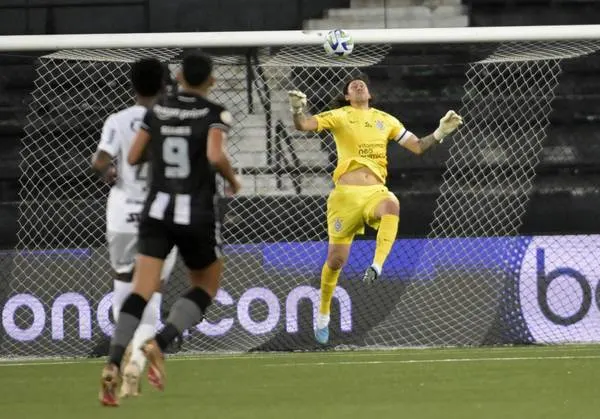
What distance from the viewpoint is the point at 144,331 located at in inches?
287

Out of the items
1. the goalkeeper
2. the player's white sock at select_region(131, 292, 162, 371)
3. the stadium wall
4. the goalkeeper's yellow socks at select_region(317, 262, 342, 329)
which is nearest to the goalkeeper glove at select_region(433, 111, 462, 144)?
the goalkeeper

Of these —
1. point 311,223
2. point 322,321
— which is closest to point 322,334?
point 322,321

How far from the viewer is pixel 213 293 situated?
7305mm

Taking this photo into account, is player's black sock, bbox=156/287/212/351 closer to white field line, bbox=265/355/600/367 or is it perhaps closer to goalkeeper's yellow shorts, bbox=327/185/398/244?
white field line, bbox=265/355/600/367

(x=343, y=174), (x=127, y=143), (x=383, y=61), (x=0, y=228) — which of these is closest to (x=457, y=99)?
(x=383, y=61)

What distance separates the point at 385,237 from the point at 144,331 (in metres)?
3.84

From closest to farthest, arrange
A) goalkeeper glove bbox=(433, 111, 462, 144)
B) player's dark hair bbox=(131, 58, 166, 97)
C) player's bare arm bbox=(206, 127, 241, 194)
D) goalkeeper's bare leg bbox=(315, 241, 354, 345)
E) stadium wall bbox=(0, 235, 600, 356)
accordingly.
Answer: player's bare arm bbox=(206, 127, 241, 194), player's dark hair bbox=(131, 58, 166, 97), goalkeeper glove bbox=(433, 111, 462, 144), goalkeeper's bare leg bbox=(315, 241, 354, 345), stadium wall bbox=(0, 235, 600, 356)

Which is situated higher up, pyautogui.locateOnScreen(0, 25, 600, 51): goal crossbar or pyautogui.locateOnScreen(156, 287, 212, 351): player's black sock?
pyautogui.locateOnScreen(0, 25, 600, 51): goal crossbar

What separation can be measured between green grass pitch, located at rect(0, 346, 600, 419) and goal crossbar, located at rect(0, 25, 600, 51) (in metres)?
2.51

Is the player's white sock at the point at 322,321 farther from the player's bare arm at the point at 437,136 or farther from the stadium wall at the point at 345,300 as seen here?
the player's bare arm at the point at 437,136

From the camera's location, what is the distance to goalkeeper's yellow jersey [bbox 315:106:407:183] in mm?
11133

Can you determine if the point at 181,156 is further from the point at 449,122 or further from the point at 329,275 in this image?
the point at 329,275

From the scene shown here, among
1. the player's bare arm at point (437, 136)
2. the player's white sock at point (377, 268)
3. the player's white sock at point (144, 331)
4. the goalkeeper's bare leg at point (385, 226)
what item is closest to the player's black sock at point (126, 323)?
the player's white sock at point (144, 331)

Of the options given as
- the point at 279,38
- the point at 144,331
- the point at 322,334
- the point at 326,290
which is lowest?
the point at 322,334
